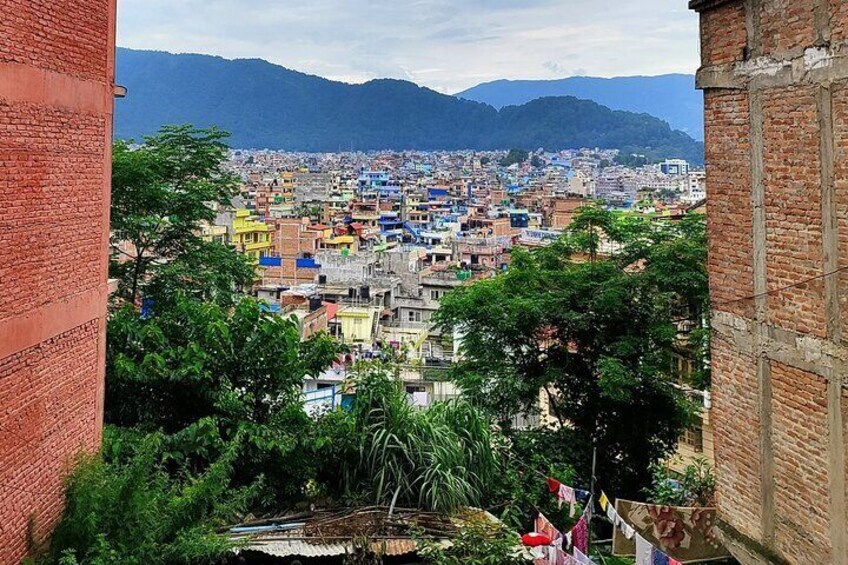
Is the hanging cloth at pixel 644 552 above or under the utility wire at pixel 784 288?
under

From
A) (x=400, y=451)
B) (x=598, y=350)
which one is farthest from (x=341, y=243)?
(x=400, y=451)

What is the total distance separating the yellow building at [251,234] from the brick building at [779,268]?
42.6 m

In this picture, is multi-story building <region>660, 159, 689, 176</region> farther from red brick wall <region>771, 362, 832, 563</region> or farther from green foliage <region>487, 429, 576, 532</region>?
red brick wall <region>771, 362, 832, 563</region>

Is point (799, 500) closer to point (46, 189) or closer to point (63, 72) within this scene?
point (46, 189)

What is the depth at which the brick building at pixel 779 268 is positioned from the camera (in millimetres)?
4844

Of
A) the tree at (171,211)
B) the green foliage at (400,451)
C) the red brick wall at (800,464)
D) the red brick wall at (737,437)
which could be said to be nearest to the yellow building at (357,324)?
the tree at (171,211)

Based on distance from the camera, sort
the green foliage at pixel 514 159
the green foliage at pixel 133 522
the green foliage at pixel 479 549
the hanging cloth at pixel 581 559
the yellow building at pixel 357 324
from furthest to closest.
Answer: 1. the green foliage at pixel 514 159
2. the yellow building at pixel 357 324
3. the green foliage at pixel 479 549
4. the hanging cloth at pixel 581 559
5. the green foliage at pixel 133 522

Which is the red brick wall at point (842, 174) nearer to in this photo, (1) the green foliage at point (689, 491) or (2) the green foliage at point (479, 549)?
(2) the green foliage at point (479, 549)

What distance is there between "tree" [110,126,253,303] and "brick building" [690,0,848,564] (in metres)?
8.38

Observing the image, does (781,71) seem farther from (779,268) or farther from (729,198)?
(779,268)

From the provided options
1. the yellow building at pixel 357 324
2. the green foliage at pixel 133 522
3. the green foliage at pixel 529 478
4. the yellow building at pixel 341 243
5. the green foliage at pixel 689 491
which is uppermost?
the yellow building at pixel 341 243

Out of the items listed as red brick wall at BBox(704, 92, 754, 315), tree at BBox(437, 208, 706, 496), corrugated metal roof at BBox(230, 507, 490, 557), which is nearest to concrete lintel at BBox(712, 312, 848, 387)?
red brick wall at BBox(704, 92, 754, 315)

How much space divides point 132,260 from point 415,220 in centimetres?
6772

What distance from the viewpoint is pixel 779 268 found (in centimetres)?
528
